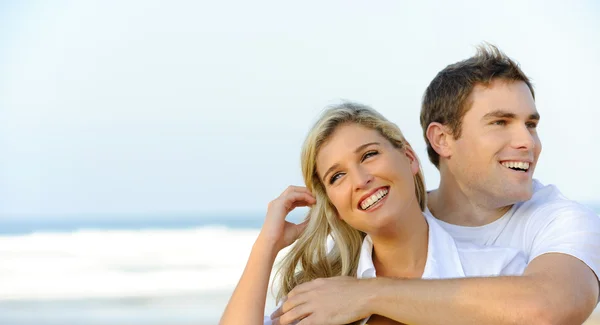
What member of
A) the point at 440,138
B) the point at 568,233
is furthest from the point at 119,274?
the point at 568,233

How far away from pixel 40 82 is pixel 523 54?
1869 centimetres

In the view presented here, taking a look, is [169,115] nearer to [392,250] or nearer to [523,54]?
[523,54]

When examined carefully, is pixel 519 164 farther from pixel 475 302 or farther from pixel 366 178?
pixel 475 302

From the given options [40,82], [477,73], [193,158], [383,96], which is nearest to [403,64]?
[383,96]

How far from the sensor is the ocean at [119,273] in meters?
8.84

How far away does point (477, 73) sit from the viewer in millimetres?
3902

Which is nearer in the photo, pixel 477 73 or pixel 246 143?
pixel 477 73

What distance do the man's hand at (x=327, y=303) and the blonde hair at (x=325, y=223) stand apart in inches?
18.0

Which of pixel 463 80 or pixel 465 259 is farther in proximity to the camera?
pixel 463 80

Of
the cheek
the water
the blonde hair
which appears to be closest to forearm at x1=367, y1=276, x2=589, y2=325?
the cheek

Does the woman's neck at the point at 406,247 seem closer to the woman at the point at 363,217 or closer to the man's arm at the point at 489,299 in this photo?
the woman at the point at 363,217

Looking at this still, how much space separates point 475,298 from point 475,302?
15mm

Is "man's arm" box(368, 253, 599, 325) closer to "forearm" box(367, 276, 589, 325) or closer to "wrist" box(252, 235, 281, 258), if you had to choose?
"forearm" box(367, 276, 589, 325)

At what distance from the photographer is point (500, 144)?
3.68 meters
